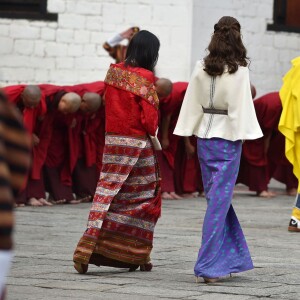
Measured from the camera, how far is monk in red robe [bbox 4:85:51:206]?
35.2 ft

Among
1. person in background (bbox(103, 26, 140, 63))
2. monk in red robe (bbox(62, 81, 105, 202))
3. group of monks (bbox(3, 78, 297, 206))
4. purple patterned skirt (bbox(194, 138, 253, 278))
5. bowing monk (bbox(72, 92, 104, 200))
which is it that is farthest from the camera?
person in background (bbox(103, 26, 140, 63))

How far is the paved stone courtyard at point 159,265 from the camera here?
A: 234 inches

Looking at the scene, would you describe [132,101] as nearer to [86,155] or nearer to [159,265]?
[159,265]

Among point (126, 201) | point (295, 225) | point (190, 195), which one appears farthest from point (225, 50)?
point (190, 195)

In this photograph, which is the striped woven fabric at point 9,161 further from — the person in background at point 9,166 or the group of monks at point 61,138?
the group of monks at point 61,138

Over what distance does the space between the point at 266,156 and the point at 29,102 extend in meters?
3.61

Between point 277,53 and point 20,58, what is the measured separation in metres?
3.73

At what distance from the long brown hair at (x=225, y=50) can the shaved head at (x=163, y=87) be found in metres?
4.88

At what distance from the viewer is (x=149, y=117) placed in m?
6.68

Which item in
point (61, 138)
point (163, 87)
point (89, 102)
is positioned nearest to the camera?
point (89, 102)

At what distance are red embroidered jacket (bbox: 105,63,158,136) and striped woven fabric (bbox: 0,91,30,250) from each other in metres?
4.19

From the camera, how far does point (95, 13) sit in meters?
14.8

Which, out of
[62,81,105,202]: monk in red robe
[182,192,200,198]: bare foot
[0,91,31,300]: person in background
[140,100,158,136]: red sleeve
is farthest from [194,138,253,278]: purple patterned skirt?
[182,192,200,198]: bare foot

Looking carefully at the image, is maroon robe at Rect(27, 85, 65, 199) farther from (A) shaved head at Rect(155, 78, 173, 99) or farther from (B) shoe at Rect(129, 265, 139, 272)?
(B) shoe at Rect(129, 265, 139, 272)
